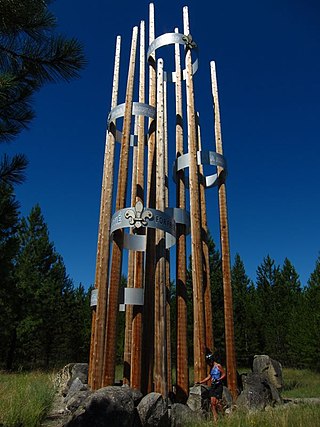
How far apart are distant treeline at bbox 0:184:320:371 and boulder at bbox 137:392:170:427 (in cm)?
1117

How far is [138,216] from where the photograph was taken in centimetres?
869

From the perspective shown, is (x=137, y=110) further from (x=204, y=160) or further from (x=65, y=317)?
(x=65, y=317)

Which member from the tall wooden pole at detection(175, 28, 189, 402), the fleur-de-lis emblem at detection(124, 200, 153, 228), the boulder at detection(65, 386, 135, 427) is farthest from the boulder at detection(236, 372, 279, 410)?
the fleur-de-lis emblem at detection(124, 200, 153, 228)

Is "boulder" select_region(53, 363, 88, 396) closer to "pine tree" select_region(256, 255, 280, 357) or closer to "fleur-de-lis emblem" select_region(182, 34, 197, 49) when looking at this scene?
"fleur-de-lis emblem" select_region(182, 34, 197, 49)

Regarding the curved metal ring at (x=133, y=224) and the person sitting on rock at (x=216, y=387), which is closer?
the person sitting on rock at (x=216, y=387)

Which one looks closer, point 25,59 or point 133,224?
point 25,59

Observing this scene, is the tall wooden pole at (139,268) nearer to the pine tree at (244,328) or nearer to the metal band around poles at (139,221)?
the metal band around poles at (139,221)

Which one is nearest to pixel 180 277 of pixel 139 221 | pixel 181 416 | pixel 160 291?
pixel 160 291

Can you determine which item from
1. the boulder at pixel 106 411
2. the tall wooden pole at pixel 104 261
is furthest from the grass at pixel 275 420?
the tall wooden pole at pixel 104 261

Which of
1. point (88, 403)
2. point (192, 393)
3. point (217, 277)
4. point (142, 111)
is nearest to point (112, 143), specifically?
point (142, 111)

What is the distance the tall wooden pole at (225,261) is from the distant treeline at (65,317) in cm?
931

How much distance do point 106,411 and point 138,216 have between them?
409 cm

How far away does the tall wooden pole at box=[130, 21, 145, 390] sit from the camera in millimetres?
8527

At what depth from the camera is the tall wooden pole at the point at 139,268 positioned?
8527 millimetres
